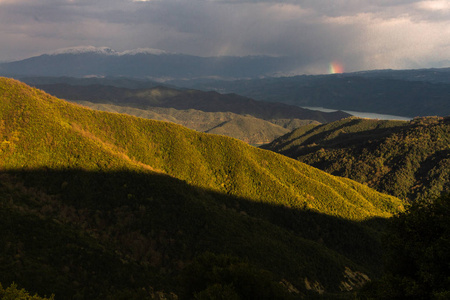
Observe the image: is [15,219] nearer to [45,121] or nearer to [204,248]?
[204,248]

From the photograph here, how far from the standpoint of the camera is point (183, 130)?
8875 cm

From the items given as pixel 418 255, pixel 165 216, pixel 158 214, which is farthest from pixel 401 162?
pixel 418 255

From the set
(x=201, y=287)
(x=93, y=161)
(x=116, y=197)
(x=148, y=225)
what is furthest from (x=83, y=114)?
(x=201, y=287)

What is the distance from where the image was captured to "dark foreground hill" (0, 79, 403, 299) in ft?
102

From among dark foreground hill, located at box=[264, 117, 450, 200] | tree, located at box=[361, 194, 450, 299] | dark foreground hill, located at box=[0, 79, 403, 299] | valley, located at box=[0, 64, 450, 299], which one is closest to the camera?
tree, located at box=[361, 194, 450, 299]

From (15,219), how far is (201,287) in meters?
25.6

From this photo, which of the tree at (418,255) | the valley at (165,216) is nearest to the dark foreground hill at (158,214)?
the valley at (165,216)

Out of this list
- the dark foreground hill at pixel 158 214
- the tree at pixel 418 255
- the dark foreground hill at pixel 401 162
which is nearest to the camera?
the tree at pixel 418 255

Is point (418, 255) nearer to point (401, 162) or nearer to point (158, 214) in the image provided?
point (158, 214)

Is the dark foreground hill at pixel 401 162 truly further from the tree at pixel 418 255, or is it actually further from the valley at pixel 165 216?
the tree at pixel 418 255

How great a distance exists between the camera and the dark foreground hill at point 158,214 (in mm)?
31078

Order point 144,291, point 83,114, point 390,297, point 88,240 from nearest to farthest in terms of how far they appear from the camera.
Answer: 1. point 390,297
2. point 144,291
3. point 88,240
4. point 83,114

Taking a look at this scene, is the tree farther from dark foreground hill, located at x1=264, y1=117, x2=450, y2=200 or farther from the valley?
dark foreground hill, located at x1=264, y1=117, x2=450, y2=200

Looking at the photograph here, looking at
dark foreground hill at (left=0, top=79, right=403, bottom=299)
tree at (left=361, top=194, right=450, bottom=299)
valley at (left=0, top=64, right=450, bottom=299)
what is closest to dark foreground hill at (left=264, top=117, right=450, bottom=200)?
valley at (left=0, top=64, right=450, bottom=299)
